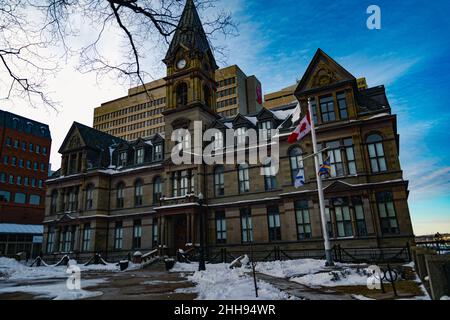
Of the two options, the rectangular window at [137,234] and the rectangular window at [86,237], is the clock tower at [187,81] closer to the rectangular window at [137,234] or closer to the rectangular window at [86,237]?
the rectangular window at [137,234]

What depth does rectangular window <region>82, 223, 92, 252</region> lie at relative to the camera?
115 ft

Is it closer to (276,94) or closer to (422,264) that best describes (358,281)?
(422,264)

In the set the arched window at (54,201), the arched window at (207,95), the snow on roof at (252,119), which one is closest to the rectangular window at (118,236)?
the arched window at (54,201)

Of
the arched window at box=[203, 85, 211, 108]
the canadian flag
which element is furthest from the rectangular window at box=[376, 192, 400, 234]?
the arched window at box=[203, 85, 211, 108]

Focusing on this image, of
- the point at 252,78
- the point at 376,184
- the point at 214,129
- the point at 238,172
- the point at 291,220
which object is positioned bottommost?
→ the point at 291,220

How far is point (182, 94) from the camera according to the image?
35.1 m

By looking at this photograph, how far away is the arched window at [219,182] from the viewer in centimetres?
3098

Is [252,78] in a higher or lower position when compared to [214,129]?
higher

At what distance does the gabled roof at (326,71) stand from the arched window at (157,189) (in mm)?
17774

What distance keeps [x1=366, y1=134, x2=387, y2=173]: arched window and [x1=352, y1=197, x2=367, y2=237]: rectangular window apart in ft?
9.00

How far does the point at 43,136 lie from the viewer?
216ft

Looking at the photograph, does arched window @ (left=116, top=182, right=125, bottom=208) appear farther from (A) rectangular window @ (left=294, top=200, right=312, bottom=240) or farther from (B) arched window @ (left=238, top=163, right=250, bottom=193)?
(A) rectangular window @ (left=294, top=200, right=312, bottom=240)
